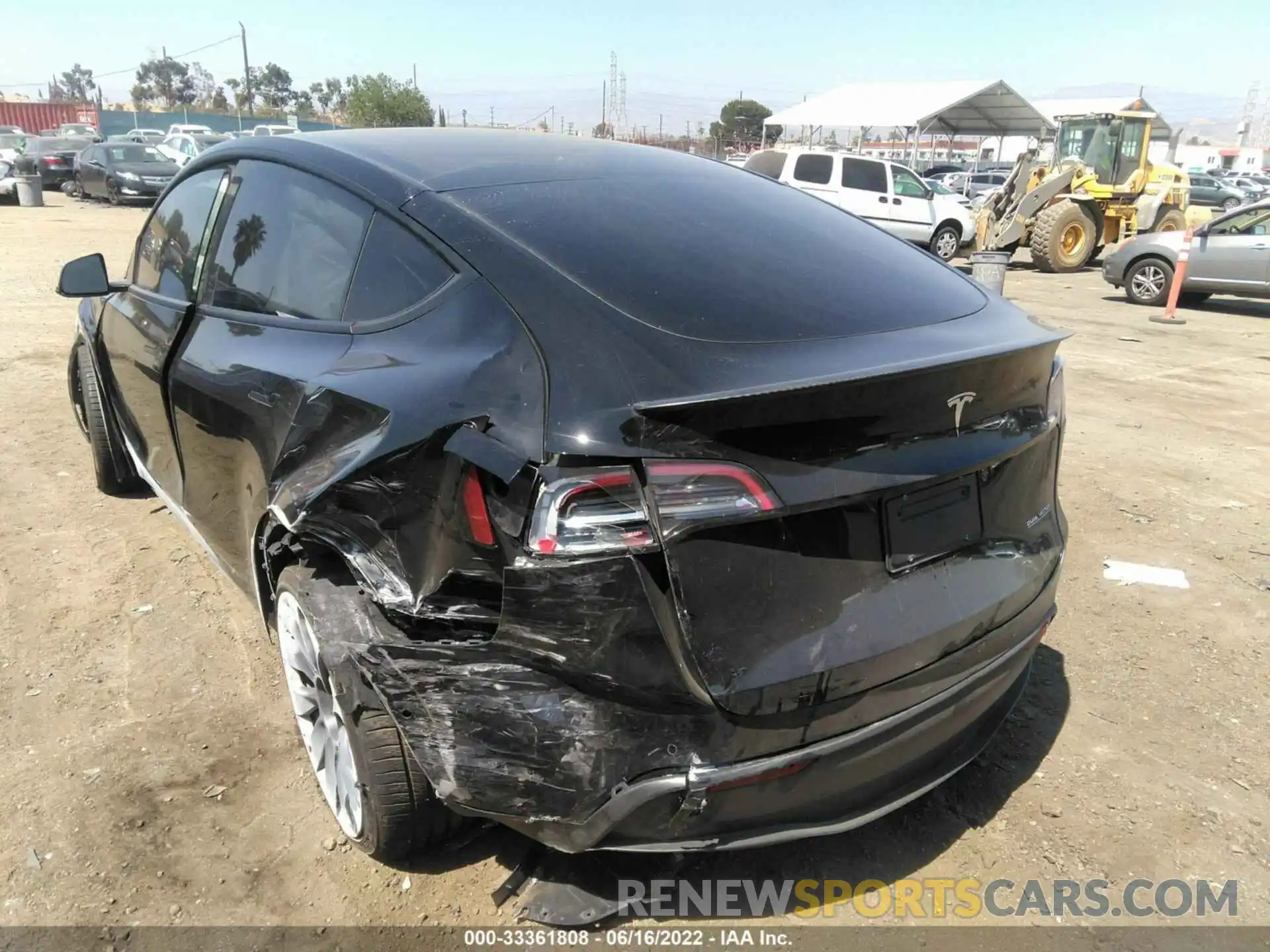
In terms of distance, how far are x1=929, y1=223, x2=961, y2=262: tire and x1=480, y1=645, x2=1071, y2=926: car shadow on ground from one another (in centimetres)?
1620

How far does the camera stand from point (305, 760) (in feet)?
9.07

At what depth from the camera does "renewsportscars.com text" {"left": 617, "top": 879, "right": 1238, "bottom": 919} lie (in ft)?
7.37

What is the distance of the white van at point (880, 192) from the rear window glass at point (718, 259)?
14.9 metres

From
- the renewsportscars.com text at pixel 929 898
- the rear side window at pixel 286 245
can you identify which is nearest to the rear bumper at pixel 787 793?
the renewsportscars.com text at pixel 929 898

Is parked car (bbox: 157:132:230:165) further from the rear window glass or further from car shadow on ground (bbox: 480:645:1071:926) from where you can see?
car shadow on ground (bbox: 480:645:1071:926)

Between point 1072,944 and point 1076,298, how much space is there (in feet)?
45.1

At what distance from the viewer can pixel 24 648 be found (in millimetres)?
3311

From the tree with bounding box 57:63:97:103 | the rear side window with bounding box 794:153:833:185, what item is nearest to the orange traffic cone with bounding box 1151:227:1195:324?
the rear side window with bounding box 794:153:833:185

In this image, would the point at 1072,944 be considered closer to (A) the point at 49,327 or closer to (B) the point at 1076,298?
(A) the point at 49,327

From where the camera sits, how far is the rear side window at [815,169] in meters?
17.0

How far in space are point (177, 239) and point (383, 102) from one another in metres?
64.1

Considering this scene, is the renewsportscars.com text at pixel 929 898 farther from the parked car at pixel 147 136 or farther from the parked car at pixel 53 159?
the parked car at pixel 147 136

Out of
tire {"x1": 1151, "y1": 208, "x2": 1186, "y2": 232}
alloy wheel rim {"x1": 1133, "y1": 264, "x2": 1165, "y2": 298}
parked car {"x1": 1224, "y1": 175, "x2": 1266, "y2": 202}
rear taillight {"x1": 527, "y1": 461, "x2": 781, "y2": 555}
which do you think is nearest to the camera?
rear taillight {"x1": 527, "y1": 461, "x2": 781, "y2": 555}

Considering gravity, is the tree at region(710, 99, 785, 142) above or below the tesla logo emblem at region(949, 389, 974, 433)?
above
